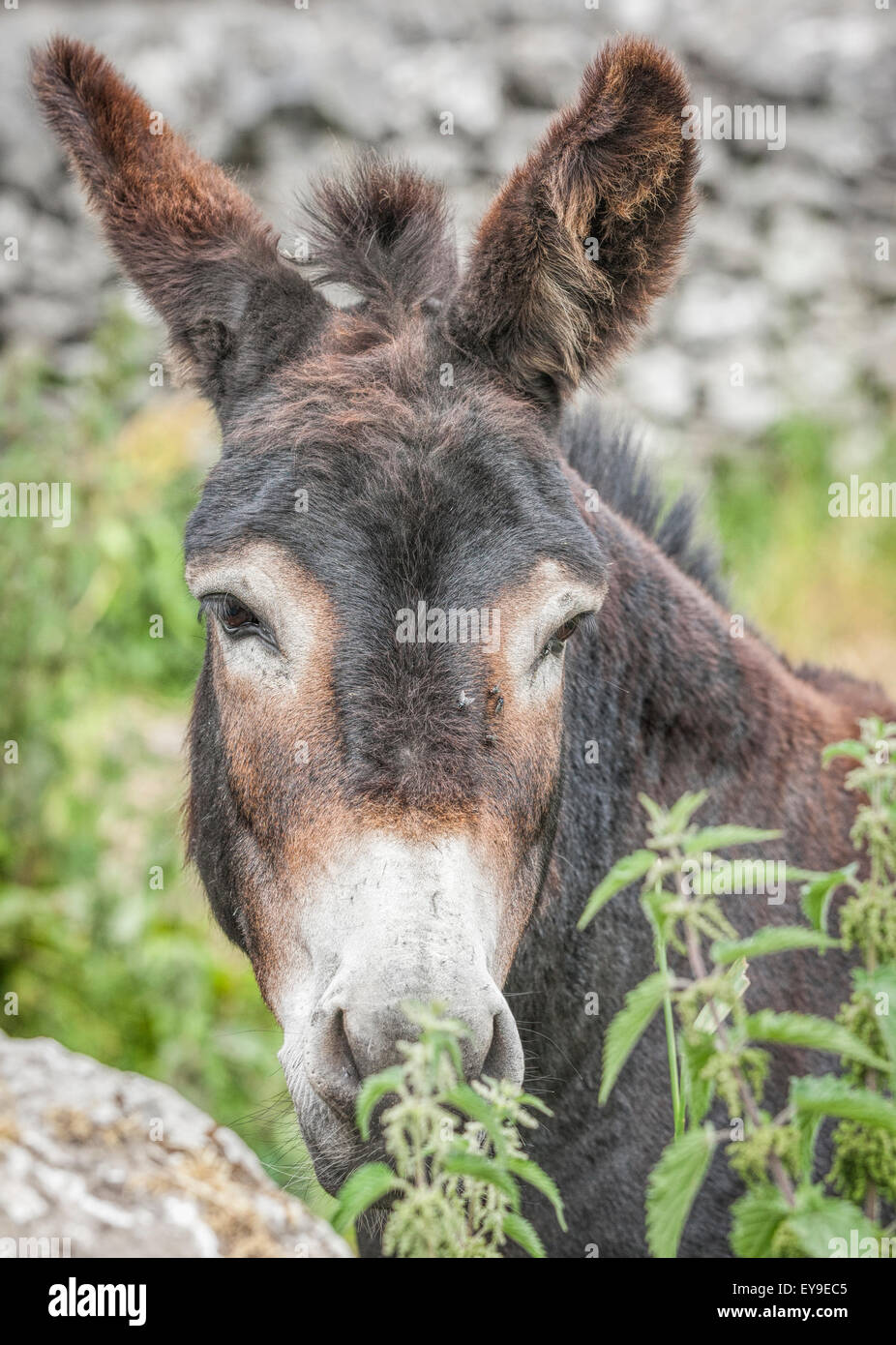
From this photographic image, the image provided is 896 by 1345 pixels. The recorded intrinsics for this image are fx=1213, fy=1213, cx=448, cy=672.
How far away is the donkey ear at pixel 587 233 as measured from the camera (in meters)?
2.81

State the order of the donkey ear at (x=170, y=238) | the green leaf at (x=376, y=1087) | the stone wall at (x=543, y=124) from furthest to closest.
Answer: the stone wall at (x=543, y=124), the donkey ear at (x=170, y=238), the green leaf at (x=376, y=1087)

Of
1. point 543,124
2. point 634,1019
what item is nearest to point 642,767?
point 634,1019

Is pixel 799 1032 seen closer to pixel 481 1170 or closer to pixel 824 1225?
pixel 824 1225

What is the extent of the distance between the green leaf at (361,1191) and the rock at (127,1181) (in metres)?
0.85

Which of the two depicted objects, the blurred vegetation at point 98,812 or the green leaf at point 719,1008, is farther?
the blurred vegetation at point 98,812

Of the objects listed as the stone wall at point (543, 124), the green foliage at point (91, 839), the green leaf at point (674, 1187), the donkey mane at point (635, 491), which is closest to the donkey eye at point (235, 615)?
the green leaf at point (674, 1187)

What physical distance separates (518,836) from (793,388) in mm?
9424

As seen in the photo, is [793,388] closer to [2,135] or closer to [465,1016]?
[2,135]

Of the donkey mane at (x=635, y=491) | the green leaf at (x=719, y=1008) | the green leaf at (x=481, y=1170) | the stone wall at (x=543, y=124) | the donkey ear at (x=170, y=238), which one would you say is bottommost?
the green leaf at (x=481, y=1170)

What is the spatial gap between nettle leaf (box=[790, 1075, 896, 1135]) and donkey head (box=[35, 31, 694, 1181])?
581 mm

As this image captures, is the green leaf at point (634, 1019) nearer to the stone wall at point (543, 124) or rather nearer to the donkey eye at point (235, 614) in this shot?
the donkey eye at point (235, 614)

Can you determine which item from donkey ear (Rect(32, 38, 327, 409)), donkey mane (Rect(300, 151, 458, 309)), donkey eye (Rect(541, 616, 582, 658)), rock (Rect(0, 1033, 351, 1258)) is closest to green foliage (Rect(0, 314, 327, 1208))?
rock (Rect(0, 1033, 351, 1258))

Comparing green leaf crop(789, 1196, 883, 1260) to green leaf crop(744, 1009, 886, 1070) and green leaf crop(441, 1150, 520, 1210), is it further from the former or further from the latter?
green leaf crop(441, 1150, 520, 1210)

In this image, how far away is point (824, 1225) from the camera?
1.91m
